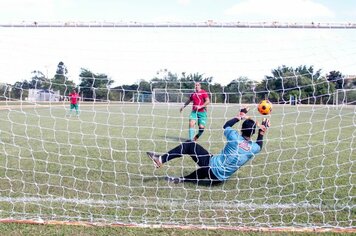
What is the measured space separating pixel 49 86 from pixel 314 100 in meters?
3.56

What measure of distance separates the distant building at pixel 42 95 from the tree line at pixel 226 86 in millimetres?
70

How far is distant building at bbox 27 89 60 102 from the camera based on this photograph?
5.79 meters

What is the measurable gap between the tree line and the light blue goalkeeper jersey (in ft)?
1.76

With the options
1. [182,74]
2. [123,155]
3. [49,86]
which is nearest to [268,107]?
[182,74]

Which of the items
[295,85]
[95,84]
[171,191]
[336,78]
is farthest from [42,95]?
[336,78]

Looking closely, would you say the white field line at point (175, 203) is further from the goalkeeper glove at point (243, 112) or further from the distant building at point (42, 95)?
the distant building at point (42, 95)

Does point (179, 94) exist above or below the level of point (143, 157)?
above

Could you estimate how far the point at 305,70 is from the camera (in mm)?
5410

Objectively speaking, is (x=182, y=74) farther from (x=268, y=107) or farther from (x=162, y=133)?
(x=162, y=133)

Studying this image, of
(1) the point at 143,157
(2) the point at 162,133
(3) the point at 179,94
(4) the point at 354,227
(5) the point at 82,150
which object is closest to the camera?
(4) the point at 354,227

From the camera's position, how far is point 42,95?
19.6 ft

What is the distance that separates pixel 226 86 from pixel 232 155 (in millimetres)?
989

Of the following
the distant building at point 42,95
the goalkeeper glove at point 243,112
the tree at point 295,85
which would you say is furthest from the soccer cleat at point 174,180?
the distant building at point 42,95

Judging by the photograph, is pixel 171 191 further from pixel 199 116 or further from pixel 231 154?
pixel 199 116
